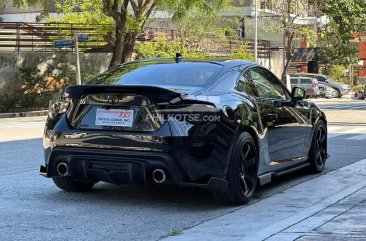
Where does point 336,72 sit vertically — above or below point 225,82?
above

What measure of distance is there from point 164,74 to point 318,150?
307 cm

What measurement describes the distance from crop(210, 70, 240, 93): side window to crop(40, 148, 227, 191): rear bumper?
1.00m

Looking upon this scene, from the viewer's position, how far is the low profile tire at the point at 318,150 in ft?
28.5

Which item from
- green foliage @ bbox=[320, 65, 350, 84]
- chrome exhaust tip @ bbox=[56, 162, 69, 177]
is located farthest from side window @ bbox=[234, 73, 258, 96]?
green foliage @ bbox=[320, 65, 350, 84]

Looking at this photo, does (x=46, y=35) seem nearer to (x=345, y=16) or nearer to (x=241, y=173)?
(x=345, y=16)

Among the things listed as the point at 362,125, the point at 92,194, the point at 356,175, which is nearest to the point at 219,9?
the point at 362,125

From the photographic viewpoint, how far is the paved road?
17.8ft

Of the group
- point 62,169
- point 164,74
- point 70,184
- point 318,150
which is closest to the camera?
point 62,169

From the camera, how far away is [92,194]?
7.17 metres

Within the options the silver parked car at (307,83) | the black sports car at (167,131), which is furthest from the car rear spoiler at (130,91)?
the silver parked car at (307,83)

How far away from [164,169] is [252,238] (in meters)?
1.22

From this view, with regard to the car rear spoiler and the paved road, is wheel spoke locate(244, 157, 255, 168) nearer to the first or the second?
the paved road

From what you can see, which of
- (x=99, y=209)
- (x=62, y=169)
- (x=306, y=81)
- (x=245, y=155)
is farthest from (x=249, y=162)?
(x=306, y=81)

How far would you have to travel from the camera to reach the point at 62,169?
21.4 ft
